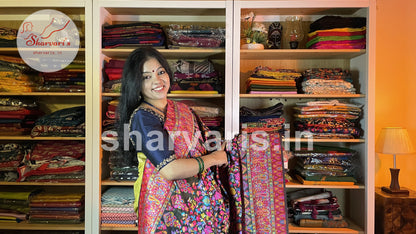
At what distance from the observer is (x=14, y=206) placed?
2.58m

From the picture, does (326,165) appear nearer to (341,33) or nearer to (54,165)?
(341,33)

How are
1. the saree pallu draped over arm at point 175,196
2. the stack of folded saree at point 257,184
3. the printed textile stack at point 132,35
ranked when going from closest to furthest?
the saree pallu draped over arm at point 175,196 < the stack of folded saree at point 257,184 < the printed textile stack at point 132,35

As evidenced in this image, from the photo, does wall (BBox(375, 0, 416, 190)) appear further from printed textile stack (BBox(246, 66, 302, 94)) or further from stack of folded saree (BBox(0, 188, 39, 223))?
stack of folded saree (BBox(0, 188, 39, 223))

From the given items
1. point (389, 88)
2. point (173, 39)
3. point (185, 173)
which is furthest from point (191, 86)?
point (389, 88)

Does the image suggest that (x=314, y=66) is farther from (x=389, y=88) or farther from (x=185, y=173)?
(x=185, y=173)

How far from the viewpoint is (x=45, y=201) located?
254cm

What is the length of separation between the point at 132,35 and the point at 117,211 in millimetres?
1316

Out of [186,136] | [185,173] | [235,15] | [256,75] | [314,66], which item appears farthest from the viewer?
[314,66]

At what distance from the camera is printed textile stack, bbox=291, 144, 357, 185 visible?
2490 millimetres

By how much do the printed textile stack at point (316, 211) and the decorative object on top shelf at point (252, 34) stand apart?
4.03ft

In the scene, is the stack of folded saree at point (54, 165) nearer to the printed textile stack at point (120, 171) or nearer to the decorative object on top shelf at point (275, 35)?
the printed textile stack at point (120, 171)

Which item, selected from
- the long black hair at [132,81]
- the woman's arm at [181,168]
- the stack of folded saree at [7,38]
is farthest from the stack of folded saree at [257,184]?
the stack of folded saree at [7,38]

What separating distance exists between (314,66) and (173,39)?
3.99 feet

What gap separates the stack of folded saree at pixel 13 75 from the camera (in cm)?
254
